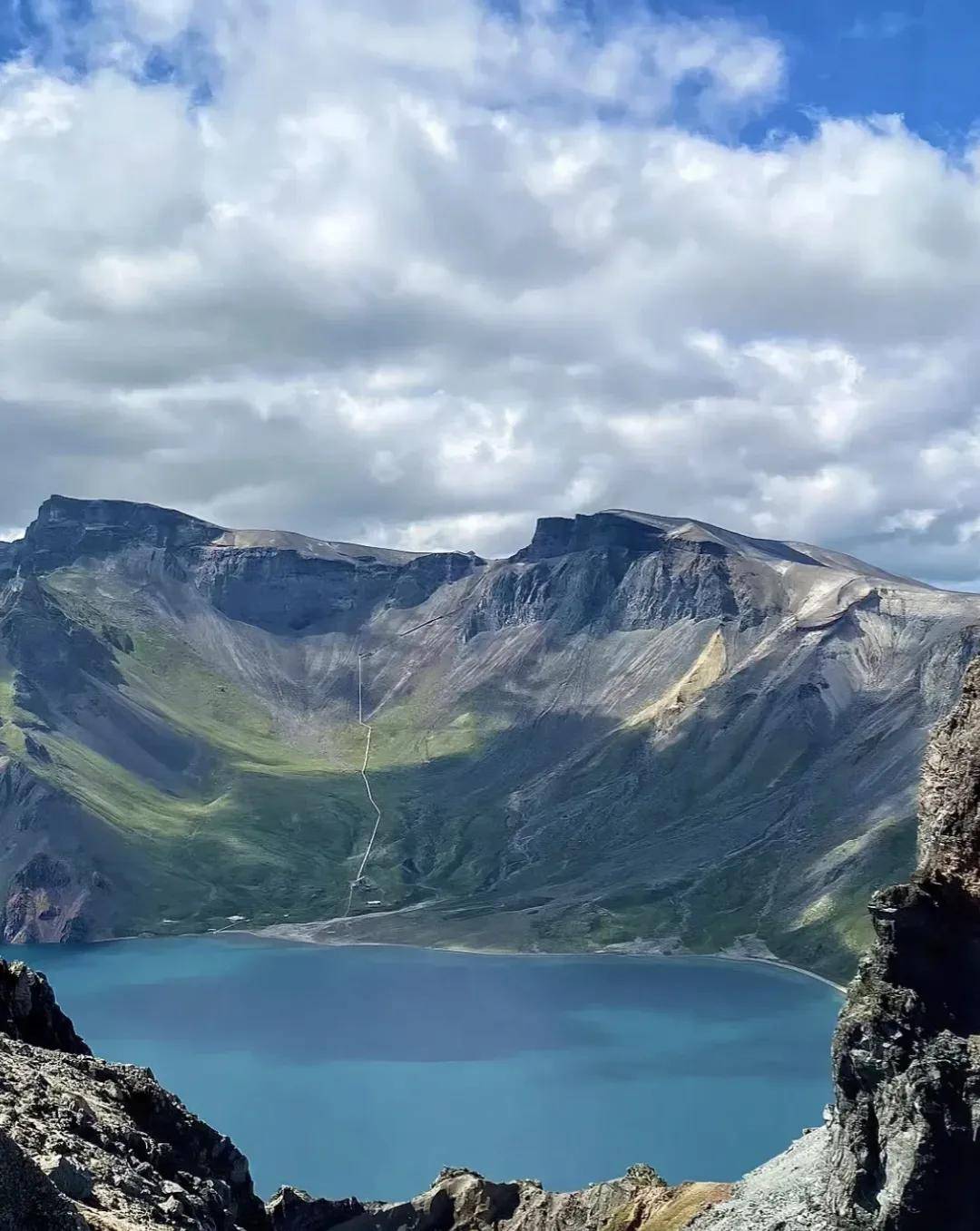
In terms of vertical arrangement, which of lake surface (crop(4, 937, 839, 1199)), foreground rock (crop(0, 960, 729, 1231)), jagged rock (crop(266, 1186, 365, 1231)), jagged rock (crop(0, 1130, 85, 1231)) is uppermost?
jagged rock (crop(0, 1130, 85, 1231))

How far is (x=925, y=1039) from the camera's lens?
171 feet

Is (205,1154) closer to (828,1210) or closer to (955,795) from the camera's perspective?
(828,1210)

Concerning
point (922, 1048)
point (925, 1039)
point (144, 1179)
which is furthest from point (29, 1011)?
point (925, 1039)

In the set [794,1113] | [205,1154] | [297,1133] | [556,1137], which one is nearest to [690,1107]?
[794,1113]

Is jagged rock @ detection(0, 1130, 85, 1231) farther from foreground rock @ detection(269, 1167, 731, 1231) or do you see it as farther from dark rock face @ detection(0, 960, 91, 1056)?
foreground rock @ detection(269, 1167, 731, 1231)

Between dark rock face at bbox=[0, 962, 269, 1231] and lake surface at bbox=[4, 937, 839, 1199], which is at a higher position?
dark rock face at bbox=[0, 962, 269, 1231]

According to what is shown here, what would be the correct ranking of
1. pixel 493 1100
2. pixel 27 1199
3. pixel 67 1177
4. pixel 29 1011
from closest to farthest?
pixel 27 1199 < pixel 67 1177 < pixel 29 1011 < pixel 493 1100

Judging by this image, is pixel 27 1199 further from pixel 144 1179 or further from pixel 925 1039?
pixel 925 1039

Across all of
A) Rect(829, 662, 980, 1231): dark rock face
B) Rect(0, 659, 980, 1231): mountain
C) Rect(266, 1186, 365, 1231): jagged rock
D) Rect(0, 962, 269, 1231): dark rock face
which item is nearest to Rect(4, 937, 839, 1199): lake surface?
Rect(266, 1186, 365, 1231): jagged rock

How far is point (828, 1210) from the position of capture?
5322 centimetres

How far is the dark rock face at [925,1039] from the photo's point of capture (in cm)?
4938

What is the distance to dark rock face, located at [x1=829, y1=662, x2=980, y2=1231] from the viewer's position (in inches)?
1944

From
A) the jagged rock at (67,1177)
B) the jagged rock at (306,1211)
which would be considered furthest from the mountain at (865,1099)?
the jagged rock at (306,1211)

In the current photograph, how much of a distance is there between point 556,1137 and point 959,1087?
4069 inches
